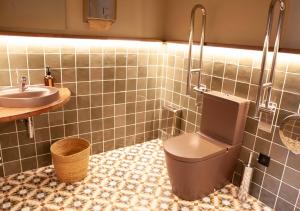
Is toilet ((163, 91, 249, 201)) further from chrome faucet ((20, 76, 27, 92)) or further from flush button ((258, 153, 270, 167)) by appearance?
chrome faucet ((20, 76, 27, 92))

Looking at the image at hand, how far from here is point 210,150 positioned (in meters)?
1.82

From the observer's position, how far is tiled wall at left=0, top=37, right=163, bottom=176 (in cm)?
198

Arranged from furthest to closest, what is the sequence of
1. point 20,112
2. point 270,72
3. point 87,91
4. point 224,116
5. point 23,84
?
point 87,91, point 224,116, point 23,84, point 270,72, point 20,112

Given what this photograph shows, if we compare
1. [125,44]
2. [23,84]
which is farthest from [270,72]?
[23,84]

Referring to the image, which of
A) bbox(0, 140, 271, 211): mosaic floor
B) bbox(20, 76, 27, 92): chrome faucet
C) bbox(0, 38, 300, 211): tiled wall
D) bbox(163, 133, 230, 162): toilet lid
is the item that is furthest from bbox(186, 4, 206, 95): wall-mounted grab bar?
bbox(20, 76, 27, 92): chrome faucet

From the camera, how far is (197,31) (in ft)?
7.22

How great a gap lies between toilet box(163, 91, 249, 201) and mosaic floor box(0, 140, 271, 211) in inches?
4.4

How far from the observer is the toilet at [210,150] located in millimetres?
1765

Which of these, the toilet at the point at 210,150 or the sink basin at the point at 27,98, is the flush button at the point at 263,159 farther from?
the sink basin at the point at 27,98

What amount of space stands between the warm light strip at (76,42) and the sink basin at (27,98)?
14.3 inches

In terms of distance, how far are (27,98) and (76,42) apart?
0.77 m

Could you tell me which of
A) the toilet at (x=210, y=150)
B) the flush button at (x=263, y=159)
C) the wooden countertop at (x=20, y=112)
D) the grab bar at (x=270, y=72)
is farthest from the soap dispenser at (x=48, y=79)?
the flush button at (x=263, y=159)

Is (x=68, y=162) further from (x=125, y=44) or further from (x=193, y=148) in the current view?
(x=125, y=44)

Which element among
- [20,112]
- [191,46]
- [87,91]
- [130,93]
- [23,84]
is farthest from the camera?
[130,93]
